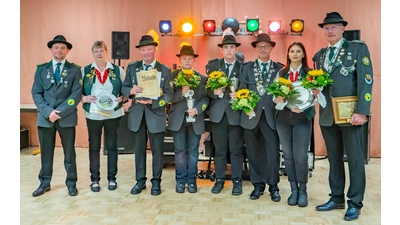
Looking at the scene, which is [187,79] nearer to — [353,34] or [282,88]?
[282,88]

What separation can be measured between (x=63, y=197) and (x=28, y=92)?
4077 millimetres

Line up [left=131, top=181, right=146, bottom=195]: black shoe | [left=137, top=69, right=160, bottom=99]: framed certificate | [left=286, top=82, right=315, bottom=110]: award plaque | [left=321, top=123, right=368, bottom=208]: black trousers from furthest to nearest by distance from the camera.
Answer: [left=131, top=181, right=146, bottom=195]: black shoe
[left=137, top=69, right=160, bottom=99]: framed certificate
[left=286, top=82, right=315, bottom=110]: award plaque
[left=321, top=123, right=368, bottom=208]: black trousers

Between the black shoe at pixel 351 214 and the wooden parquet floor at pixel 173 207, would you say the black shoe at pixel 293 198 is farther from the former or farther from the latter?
the black shoe at pixel 351 214

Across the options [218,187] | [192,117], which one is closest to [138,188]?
[218,187]

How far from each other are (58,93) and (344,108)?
2824 millimetres

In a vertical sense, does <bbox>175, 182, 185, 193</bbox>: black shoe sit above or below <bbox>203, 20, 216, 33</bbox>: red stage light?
below

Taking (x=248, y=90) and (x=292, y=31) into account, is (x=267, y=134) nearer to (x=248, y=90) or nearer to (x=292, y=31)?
(x=248, y=90)

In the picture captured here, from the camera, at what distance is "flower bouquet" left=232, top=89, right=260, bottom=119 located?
355 centimetres

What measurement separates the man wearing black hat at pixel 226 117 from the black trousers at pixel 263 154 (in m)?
Answer: 0.15

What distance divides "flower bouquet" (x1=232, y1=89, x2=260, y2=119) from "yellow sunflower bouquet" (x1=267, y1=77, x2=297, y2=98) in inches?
10.0

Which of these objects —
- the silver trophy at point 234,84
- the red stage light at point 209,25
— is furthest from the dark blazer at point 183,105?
the red stage light at point 209,25

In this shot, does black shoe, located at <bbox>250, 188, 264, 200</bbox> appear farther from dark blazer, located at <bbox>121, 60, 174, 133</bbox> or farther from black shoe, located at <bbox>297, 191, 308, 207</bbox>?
dark blazer, located at <bbox>121, 60, 174, 133</bbox>

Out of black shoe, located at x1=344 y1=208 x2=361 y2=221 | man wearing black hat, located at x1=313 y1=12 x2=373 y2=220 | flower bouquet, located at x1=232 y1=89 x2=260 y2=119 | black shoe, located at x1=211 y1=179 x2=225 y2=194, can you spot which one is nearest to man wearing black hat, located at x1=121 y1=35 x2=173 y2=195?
black shoe, located at x1=211 y1=179 x2=225 y2=194

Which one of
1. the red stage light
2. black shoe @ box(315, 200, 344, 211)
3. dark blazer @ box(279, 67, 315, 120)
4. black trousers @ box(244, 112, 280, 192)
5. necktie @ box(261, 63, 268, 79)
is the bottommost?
black shoe @ box(315, 200, 344, 211)
